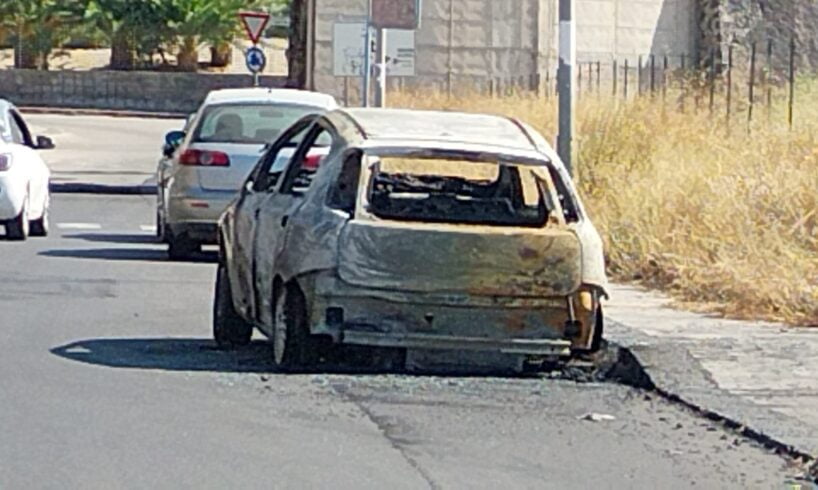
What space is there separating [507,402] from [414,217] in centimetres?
155

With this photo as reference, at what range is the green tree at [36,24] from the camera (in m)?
62.6

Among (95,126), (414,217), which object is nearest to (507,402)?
(414,217)

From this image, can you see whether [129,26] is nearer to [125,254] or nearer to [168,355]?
[125,254]

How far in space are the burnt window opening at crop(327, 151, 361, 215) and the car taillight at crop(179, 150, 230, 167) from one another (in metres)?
6.75

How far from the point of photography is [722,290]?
14.3 m

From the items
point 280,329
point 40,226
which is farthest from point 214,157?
point 280,329

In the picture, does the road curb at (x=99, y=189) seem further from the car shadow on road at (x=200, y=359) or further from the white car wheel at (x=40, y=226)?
the car shadow on road at (x=200, y=359)

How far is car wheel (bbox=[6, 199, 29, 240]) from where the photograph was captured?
19703 millimetres

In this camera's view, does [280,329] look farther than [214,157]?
No

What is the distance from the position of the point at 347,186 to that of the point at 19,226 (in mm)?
9147

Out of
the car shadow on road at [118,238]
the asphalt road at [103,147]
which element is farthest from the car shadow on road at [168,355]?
the asphalt road at [103,147]

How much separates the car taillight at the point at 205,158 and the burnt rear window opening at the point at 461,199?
511 cm

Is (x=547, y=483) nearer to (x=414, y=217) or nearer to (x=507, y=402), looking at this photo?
(x=507, y=402)

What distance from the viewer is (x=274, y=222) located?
1174cm
